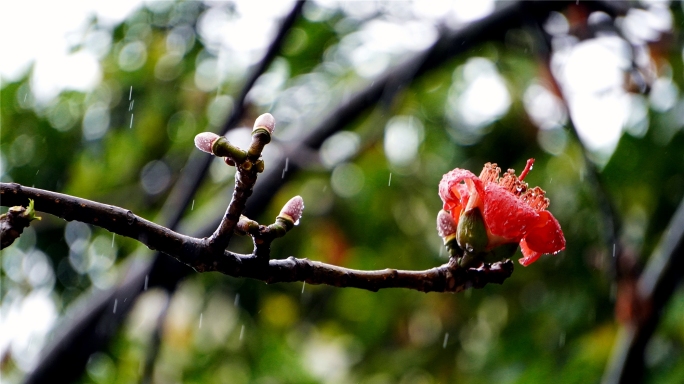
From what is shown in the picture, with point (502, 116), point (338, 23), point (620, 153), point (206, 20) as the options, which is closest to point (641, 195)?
point (620, 153)

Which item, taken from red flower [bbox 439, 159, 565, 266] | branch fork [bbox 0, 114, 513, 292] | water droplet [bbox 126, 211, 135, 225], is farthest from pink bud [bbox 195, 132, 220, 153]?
red flower [bbox 439, 159, 565, 266]

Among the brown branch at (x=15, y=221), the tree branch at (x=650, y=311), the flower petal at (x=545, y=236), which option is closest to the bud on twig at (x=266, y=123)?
the brown branch at (x=15, y=221)

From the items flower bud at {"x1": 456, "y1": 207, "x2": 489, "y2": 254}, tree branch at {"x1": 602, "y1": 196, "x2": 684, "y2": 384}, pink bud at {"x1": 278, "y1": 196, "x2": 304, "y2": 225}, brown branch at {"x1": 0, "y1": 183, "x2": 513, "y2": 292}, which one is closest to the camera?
brown branch at {"x1": 0, "y1": 183, "x2": 513, "y2": 292}

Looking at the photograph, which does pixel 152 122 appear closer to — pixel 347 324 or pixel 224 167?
pixel 224 167

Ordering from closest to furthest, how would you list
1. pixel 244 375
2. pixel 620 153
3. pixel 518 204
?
pixel 518 204
pixel 620 153
pixel 244 375

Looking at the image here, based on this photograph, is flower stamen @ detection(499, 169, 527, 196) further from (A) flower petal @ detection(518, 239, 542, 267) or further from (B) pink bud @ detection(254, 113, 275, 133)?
(B) pink bud @ detection(254, 113, 275, 133)

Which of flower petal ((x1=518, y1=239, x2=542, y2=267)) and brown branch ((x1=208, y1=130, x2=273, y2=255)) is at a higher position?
brown branch ((x1=208, y1=130, x2=273, y2=255))

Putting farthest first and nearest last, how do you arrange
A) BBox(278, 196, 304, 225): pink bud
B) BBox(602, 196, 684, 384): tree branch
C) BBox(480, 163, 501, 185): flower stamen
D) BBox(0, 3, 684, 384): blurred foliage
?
BBox(0, 3, 684, 384): blurred foliage → BBox(602, 196, 684, 384): tree branch → BBox(480, 163, 501, 185): flower stamen → BBox(278, 196, 304, 225): pink bud
